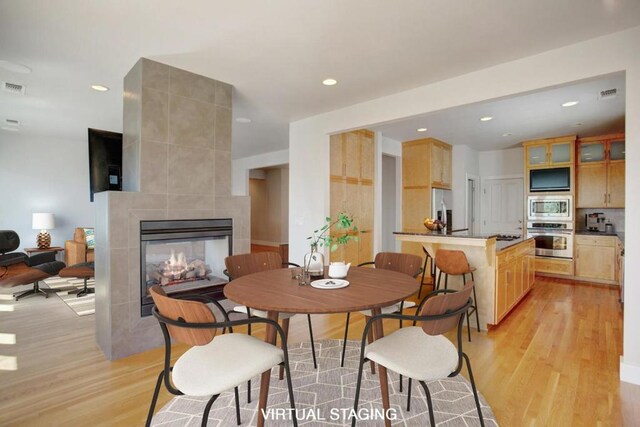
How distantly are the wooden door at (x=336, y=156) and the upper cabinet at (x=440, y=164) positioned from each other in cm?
216

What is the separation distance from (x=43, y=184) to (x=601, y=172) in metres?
10.1

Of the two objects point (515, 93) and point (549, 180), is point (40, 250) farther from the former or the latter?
point (549, 180)

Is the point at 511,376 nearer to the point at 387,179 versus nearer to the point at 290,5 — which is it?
the point at 290,5

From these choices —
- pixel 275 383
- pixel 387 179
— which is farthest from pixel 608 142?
pixel 275 383

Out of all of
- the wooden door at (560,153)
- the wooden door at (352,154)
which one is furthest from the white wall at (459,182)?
the wooden door at (352,154)

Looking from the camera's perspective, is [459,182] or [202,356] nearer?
[202,356]

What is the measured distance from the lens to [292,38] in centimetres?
253

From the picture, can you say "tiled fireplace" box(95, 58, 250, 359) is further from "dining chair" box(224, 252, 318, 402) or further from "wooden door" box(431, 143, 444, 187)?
"wooden door" box(431, 143, 444, 187)

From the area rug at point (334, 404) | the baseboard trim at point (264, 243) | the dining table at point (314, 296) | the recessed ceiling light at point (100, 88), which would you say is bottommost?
the area rug at point (334, 404)

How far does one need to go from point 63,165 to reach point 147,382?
236 inches

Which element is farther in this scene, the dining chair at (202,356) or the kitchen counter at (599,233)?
the kitchen counter at (599,233)

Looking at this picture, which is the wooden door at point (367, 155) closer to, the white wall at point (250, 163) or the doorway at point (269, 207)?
the white wall at point (250, 163)

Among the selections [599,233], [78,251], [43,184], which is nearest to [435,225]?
[599,233]

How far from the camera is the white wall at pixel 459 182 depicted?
654cm
